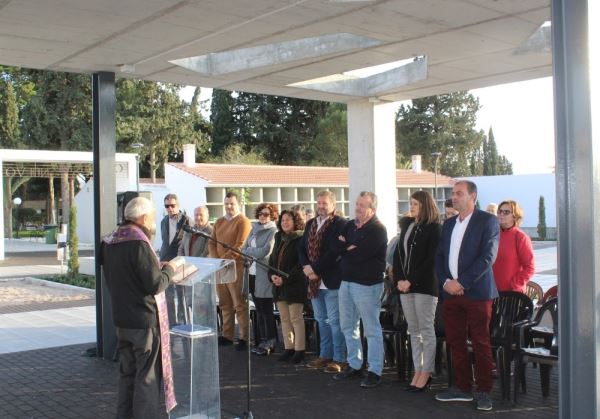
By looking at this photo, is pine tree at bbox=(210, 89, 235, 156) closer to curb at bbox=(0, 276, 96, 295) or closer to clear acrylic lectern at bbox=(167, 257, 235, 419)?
curb at bbox=(0, 276, 96, 295)

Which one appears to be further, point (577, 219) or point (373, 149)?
point (373, 149)

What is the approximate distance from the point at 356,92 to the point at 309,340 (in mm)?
3969

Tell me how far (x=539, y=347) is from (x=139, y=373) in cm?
352

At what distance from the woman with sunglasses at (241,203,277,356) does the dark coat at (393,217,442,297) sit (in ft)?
6.41

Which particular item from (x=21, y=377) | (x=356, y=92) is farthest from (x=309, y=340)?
(x=356, y=92)

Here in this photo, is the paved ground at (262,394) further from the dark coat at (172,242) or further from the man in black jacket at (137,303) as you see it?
the dark coat at (172,242)

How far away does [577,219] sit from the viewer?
9.89 ft

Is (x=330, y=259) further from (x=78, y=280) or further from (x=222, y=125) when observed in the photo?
(x=222, y=125)

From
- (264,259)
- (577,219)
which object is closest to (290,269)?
(264,259)

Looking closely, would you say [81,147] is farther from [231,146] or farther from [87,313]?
[87,313]

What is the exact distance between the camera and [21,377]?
6617 millimetres

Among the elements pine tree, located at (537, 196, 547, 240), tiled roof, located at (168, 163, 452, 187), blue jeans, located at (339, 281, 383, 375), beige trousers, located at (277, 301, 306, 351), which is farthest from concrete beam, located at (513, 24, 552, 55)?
pine tree, located at (537, 196, 547, 240)

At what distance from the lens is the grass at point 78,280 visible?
48.3ft

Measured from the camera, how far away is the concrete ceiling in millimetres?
5594
